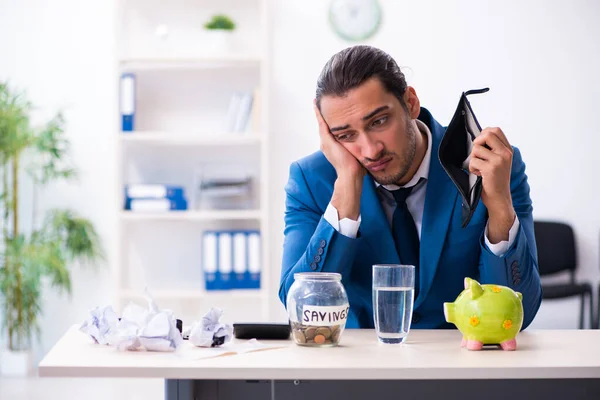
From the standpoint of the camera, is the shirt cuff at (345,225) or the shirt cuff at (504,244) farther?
the shirt cuff at (345,225)

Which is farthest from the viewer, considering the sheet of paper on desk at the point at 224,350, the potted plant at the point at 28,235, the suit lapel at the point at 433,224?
the potted plant at the point at 28,235

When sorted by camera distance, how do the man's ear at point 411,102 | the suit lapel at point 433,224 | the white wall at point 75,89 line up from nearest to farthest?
1. the suit lapel at point 433,224
2. the man's ear at point 411,102
3. the white wall at point 75,89

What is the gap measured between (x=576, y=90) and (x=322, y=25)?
1.48 meters

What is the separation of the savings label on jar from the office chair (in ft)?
10.4

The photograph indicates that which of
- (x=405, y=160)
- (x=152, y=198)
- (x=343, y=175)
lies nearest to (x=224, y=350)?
(x=343, y=175)

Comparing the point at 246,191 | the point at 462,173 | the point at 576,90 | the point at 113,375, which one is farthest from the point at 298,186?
the point at 576,90

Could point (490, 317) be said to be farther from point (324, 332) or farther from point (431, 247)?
point (431, 247)

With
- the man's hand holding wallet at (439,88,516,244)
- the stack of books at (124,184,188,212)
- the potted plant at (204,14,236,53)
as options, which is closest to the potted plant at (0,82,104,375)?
the stack of books at (124,184,188,212)

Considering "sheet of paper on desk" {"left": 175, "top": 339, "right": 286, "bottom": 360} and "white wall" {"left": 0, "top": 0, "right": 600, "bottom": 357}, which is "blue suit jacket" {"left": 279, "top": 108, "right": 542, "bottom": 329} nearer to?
"sheet of paper on desk" {"left": 175, "top": 339, "right": 286, "bottom": 360}

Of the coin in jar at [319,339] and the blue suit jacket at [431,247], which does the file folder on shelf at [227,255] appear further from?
the coin in jar at [319,339]

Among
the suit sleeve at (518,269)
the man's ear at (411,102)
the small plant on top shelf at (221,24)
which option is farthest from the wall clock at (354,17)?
the suit sleeve at (518,269)

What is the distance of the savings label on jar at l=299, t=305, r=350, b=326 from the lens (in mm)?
1393

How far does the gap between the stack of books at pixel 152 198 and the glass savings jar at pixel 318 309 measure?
2867 mm

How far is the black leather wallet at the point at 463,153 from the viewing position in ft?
5.32
